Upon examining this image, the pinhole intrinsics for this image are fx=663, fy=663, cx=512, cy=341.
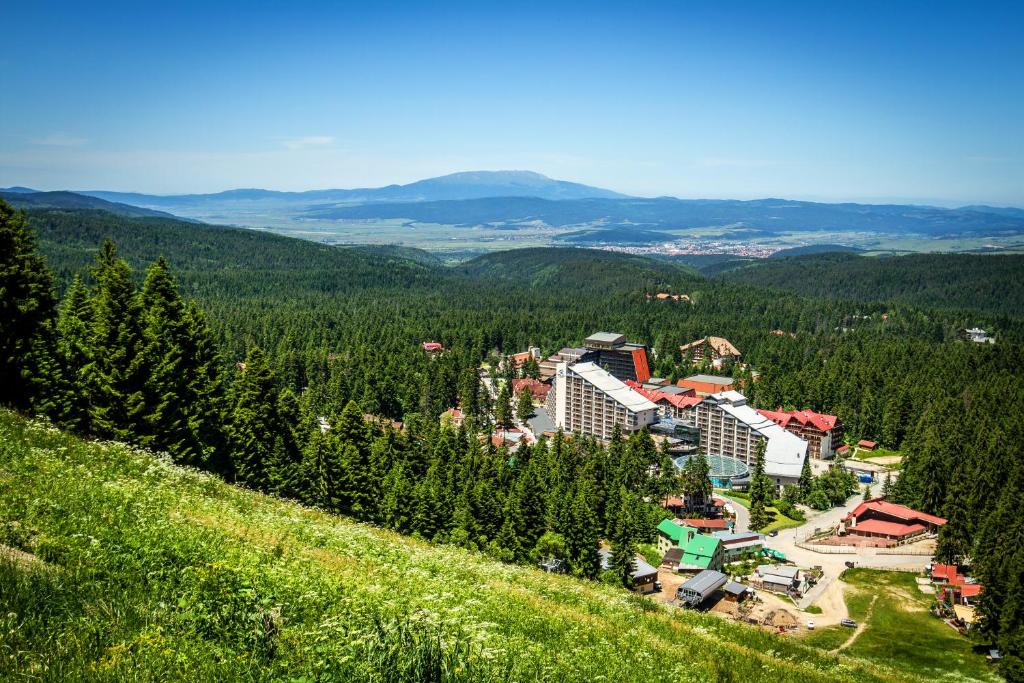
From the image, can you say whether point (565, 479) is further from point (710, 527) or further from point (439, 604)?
point (439, 604)

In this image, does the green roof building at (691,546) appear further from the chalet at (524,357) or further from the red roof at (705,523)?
the chalet at (524,357)

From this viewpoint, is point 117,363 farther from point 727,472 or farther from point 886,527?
point 727,472

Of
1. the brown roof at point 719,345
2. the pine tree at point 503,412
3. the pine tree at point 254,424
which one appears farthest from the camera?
the brown roof at point 719,345

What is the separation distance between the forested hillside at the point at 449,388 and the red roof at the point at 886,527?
3.70 metres

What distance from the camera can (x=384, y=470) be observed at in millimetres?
39344

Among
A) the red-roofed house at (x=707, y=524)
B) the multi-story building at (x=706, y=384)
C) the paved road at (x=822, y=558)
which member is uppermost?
the multi-story building at (x=706, y=384)

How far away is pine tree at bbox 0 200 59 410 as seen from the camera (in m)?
20.5

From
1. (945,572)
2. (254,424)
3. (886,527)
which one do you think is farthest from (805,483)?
(254,424)

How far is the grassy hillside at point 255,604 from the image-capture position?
656 centimetres

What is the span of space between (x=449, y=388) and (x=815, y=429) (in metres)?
44.5

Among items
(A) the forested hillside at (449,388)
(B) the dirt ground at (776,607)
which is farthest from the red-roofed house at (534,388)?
(B) the dirt ground at (776,607)

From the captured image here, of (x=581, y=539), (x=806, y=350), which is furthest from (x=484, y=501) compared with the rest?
(x=806, y=350)

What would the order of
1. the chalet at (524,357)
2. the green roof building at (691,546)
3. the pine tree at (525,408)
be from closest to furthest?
the green roof building at (691,546)
the pine tree at (525,408)
the chalet at (524,357)

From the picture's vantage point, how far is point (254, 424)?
33.5m
